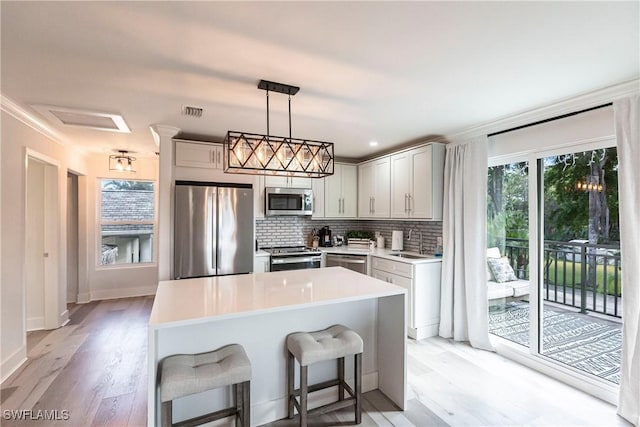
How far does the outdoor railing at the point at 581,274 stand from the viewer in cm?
252

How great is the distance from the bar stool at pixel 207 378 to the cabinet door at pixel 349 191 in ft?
11.0

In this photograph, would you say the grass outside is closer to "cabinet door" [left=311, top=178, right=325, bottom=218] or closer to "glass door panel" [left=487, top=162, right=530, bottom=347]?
"glass door panel" [left=487, top=162, right=530, bottom=347]

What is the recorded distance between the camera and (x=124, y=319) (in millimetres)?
4227

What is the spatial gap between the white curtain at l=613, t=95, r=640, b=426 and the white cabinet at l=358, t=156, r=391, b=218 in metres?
2.49

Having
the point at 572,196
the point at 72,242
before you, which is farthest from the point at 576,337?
the point at 72,242

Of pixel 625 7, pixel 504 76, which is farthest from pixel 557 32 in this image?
pixel 504 76

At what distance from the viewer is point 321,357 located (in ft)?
6.48

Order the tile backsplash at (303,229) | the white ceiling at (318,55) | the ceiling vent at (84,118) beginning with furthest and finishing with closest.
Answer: the tile backsplash at (303,229), the ceiling vent at (84,118), the white ceiling at (318,55)

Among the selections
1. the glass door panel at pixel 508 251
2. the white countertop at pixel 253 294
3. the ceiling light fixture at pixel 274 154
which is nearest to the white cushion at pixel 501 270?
the glass door panel at pixel 508 251

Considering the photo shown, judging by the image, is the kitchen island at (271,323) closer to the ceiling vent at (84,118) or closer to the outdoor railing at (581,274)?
the outdoor railing at (581,274)

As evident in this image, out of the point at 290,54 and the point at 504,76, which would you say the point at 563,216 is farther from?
the point at 290,54

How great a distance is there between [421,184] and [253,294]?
2.65 meters

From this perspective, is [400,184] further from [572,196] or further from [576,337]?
[576,337]

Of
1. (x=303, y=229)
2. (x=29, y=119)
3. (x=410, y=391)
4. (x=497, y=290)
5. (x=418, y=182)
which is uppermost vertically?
(x=29, y=119)
